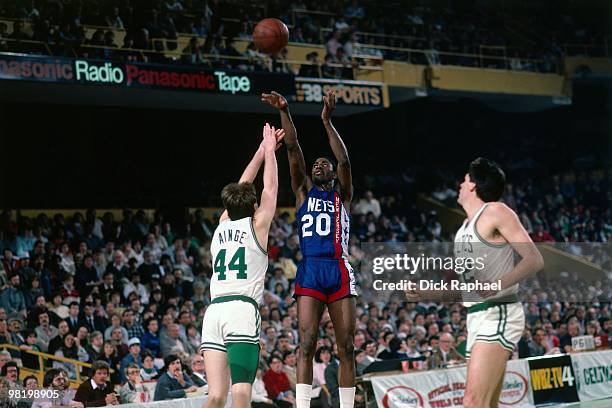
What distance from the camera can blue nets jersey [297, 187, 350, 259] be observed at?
8.77 m

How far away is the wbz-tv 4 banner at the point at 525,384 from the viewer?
43.5ft

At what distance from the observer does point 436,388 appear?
13.7 m

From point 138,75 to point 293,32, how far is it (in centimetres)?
554

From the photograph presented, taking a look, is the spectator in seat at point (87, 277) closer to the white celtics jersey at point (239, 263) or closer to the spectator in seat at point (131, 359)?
the spectator in seat at point (131, 359)

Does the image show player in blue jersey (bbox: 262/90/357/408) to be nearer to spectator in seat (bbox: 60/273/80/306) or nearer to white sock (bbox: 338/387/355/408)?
white sock (bbox: 338/387/355/408)

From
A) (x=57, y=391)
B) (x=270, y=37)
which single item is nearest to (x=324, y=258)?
(x=270, y=37)

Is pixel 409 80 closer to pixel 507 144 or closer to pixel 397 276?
pixel 397 276

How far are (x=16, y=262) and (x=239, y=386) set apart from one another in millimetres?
9650

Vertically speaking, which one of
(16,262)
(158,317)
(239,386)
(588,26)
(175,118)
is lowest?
(239,386)

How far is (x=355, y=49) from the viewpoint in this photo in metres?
23.9

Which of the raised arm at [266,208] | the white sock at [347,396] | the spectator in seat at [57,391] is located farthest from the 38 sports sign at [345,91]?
the raised arm at [266,208]

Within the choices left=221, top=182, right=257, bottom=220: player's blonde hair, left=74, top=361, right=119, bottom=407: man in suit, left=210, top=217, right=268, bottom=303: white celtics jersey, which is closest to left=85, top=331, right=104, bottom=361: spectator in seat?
left=74, top=361, right=119, bottom=407: man in suit

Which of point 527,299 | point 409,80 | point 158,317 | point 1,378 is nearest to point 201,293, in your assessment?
point 158,317

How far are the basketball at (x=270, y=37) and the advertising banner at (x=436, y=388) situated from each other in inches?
185
